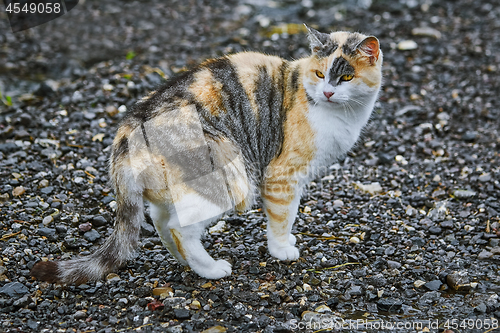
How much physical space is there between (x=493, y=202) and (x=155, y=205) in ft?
10.5

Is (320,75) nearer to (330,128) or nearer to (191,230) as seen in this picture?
(330,128)

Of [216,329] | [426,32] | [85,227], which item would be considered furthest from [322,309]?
[426,32]

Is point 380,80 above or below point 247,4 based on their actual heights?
above

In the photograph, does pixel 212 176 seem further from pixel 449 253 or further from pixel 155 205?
pixel 449 253

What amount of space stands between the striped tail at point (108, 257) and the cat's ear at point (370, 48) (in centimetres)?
189

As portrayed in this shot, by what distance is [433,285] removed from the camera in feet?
12.3

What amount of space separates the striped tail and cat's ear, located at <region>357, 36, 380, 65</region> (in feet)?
6.22

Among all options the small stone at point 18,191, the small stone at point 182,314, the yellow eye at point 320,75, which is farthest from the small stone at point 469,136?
the small stone at point 18,191

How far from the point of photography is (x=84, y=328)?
321 centimetres

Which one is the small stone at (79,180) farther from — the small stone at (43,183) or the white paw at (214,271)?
the white paw at (214,271)

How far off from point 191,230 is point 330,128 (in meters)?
1.27

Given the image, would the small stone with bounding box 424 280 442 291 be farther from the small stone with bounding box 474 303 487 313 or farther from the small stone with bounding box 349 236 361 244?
the small stone with bounding box 349 236 361 244

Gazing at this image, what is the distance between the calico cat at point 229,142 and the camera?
3.39 meters

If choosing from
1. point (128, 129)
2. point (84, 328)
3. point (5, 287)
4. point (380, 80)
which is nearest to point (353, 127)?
point (380, 80)
